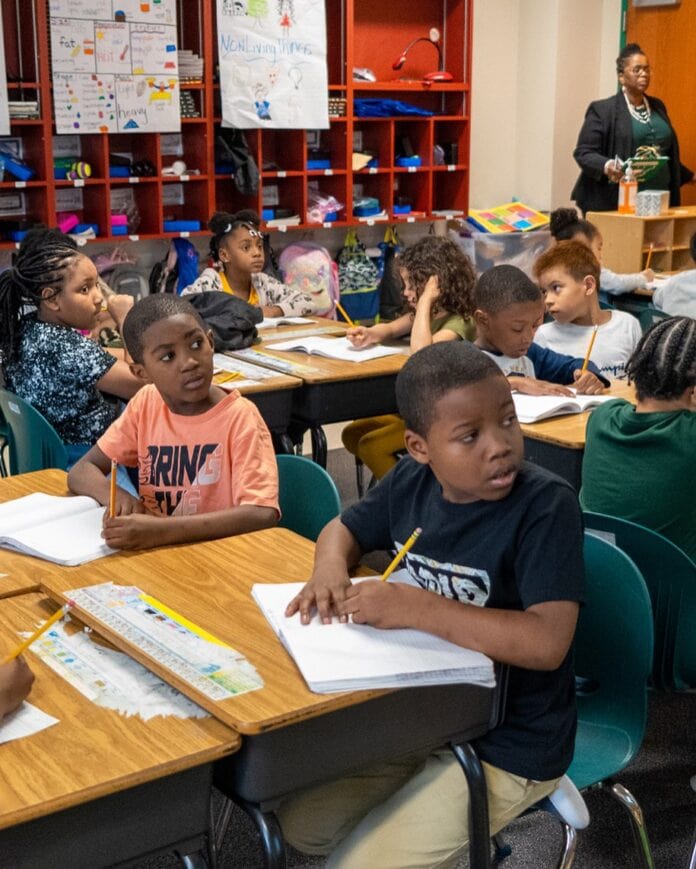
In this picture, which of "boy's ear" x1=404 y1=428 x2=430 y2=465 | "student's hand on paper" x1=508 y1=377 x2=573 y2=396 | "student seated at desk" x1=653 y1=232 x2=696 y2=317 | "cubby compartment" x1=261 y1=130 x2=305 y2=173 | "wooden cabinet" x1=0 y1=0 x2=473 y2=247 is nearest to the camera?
"boy's ear" x1=404 y1=428 x2=430 y2=465

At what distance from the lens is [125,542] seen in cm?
198

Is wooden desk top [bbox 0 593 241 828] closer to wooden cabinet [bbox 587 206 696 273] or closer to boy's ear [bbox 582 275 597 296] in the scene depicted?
boy's ear [bbox 582 275 597 296]

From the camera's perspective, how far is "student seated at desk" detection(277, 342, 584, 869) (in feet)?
4.97

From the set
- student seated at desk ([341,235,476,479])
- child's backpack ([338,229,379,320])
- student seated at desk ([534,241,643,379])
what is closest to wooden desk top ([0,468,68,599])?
student seated at desk ([341,235,476,479])

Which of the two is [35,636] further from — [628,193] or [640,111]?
[640,111]

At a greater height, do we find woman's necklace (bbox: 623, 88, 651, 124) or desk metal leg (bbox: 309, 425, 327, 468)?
woman's necklace (bbox: 623, 88, 651, 124)

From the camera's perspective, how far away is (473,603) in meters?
1.61

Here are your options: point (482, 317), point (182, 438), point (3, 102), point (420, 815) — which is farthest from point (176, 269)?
point (420, 815)

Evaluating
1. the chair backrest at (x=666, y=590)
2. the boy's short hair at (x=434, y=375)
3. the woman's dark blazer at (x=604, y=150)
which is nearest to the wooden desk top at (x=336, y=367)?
the chair backrest at (x=666, y=590)

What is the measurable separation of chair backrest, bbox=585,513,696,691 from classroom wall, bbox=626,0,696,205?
5.96m

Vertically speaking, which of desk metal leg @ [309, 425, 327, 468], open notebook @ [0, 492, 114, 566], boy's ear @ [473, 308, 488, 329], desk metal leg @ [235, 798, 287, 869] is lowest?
desk metal leg @ [309, 425, 327, 468]

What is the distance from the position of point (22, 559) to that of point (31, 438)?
115 cm

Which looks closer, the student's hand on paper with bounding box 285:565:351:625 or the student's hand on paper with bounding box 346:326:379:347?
the student's hand on paper with bounding box 285:565:351:625

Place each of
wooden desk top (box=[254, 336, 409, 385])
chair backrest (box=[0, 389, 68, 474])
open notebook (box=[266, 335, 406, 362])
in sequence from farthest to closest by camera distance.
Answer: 1. open notebook (box=[266, 335, 406, 362])
2. wooden desk top (box=[254, 336, 409, 385])
3. chair backrest (box=[0, 389, 68, 474])
